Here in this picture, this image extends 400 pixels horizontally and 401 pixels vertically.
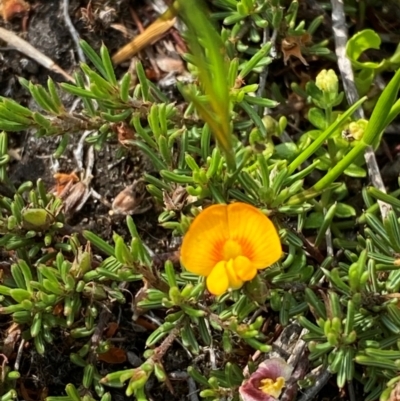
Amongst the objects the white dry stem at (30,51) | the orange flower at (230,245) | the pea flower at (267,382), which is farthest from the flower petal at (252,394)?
the white dry stem at (30,51)

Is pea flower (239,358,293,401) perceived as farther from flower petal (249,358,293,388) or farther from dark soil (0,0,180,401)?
dark soil (0,0,180,401)

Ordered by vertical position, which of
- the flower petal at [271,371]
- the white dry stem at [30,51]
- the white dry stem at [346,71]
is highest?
the white dry stem at [30,51]

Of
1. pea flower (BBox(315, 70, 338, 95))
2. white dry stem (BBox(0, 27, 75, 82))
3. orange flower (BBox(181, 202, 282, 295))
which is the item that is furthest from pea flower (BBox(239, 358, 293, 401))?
white dry stem (BBox(0, 27, 75, 82))

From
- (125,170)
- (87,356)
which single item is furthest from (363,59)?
(87,356)

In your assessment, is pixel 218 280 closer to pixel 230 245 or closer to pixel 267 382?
pixel 230 245

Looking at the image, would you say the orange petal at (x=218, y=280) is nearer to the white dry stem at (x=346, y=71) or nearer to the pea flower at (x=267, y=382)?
the pea flower at (x=267, y=382)
